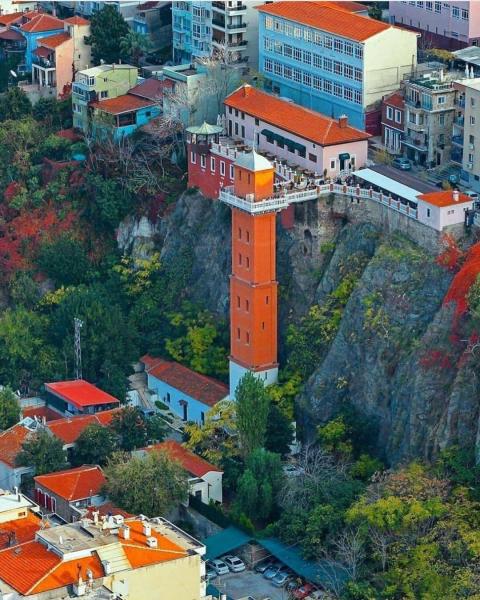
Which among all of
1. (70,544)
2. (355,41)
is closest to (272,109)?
(355,41)

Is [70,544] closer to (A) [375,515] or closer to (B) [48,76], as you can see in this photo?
(A) [375,515]

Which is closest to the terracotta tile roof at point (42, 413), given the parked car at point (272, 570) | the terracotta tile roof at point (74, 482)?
the terracotta tile roof at point (74, 482)

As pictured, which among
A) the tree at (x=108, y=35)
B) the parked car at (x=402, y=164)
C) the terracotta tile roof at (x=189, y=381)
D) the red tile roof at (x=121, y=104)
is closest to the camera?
the terracotta tile roof at (x=189, y=381)

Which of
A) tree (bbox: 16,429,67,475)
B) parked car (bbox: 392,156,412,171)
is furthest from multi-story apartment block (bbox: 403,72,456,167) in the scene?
tree (bbox: 16,429,67,475)

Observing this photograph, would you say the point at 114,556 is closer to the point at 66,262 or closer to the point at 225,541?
the point at 225,541

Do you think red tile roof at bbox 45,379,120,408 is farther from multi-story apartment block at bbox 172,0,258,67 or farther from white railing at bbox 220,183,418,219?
multi-story apartment block at bbox 172,0,258,67

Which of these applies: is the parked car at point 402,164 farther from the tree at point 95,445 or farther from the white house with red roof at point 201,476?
the tree at point 95,445
